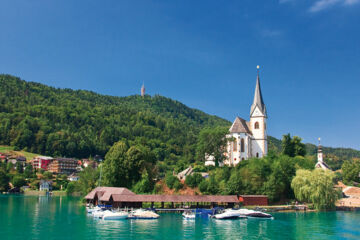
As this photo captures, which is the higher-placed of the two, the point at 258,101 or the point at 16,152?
the point at 258,101

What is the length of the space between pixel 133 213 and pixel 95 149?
148 m

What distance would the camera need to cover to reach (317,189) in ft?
215

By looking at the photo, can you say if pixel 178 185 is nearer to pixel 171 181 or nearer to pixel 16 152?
pixel 171 181

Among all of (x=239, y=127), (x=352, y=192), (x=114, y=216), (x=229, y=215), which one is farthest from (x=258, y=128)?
(x=114, y=216)

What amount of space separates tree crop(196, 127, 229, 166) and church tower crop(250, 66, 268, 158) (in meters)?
11.2

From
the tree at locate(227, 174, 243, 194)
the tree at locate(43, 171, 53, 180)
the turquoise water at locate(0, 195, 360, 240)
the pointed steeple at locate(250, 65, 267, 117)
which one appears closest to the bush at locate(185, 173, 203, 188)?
the tree at locate(227, 174, 243, 194)

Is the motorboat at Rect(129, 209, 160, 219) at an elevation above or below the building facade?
below

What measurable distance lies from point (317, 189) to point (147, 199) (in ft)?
103

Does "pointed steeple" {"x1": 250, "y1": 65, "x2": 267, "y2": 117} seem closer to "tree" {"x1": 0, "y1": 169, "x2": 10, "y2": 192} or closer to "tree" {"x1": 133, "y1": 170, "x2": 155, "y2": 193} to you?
"tree" {"x1": 133, "y1": 170, "x2": 155, "y2": 193}

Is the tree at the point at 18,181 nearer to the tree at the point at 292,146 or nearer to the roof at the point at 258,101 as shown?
the roof at the point at 258,101

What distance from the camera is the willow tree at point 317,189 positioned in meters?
65.6

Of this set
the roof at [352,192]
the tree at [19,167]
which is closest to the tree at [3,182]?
the tree at [19,167]

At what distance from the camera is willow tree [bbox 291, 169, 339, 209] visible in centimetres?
6562

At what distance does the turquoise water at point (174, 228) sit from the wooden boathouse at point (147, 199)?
6978 millimetres
